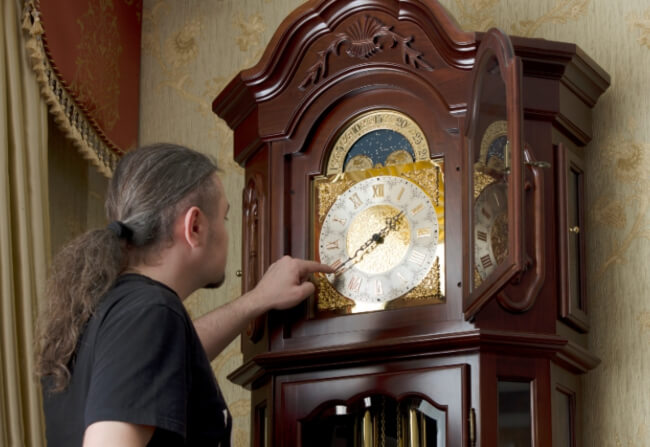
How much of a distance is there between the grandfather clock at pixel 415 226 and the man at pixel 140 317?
39 cm

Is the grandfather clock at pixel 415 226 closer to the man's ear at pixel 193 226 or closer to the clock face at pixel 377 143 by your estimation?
the clock face at pixel 377 143

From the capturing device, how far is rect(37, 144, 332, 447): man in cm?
128

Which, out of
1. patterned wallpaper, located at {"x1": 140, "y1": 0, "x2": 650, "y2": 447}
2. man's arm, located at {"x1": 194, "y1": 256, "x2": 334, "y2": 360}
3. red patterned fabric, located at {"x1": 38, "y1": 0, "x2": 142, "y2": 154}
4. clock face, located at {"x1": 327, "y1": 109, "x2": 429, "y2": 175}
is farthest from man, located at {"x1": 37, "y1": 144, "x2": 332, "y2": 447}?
red patterned fabric, located at {"x1": 38, "y1": 0, "x2": 142, "y2": 154}

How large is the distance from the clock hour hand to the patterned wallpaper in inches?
17.3

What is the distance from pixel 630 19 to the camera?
2229 millimetres

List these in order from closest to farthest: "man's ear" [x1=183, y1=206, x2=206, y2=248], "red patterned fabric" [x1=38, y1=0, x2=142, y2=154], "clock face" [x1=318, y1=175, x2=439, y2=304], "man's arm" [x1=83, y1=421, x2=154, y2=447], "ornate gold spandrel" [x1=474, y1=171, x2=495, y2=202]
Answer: "man's arm" [x1=83, y1=421, x2=154, y2=447] → "man's ear" [x1=183, y1=206, x2=206, y2=248] → "ornate gold spandrel" [x1=474, y1=171, x2=495, y2=202] → "clock face" [x1=318, y1=175, x2=439, y2=304] → "red patterned fabric" [x1=38, y1=0, x2=142, y2=154]

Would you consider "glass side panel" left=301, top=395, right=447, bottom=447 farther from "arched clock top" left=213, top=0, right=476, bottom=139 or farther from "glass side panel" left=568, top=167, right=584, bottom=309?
"arched clock top" left=213, top=0, right=476, bottom=139

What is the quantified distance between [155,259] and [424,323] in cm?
53

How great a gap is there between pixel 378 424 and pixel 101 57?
119 cm

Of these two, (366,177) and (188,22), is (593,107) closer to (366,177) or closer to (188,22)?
(366,177)

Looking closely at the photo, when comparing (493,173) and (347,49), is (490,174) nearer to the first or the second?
(493,173)

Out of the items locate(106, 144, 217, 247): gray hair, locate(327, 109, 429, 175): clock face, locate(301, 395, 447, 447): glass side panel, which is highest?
locate(327, 109, 429, 175): clock face

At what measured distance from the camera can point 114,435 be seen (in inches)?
49.1

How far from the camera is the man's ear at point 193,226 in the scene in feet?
4.95
